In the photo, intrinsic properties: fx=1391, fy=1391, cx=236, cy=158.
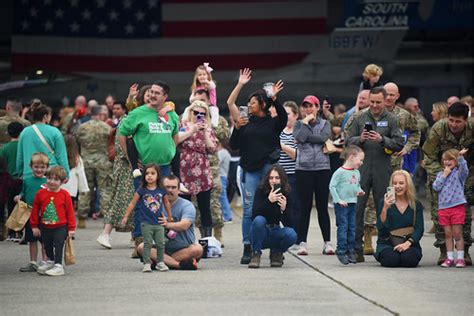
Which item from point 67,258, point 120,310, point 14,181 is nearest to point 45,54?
point 14,181

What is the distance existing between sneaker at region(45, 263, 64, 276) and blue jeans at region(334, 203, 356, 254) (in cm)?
266

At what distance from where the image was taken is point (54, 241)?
40.7 ft

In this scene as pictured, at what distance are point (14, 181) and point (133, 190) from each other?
2.38 meters

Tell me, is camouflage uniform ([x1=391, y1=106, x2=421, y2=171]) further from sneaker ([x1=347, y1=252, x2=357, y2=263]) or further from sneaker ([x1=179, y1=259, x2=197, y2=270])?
sneaker ([x1=179, y1=259, x2=197, y2=270])

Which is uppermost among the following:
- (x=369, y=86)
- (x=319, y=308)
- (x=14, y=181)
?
(x=369, y=86)

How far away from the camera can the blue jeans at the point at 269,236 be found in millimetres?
12883

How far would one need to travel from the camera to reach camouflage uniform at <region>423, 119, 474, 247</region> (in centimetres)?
1334

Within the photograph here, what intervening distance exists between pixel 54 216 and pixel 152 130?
5.43ft

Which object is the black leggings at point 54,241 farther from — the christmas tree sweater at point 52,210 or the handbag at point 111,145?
the handbag at point 111,145

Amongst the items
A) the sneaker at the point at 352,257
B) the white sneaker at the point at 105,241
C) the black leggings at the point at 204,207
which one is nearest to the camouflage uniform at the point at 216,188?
the black leggings at the point at 204,207

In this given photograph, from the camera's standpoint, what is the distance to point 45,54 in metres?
29.2

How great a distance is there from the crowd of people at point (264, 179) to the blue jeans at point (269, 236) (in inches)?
0.5

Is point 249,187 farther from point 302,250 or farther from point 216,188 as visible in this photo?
point 216,188

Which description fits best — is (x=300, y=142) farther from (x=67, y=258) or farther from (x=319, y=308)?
(x=319, y=308)
